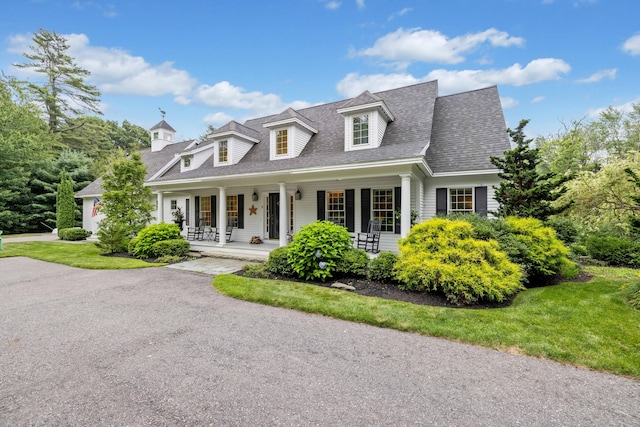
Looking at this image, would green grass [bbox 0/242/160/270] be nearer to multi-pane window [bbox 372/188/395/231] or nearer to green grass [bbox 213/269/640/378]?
green grass [bbox 213/269/640/378]

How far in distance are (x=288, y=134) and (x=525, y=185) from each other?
311 inches

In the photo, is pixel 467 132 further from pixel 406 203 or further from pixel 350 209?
pixel 350 209

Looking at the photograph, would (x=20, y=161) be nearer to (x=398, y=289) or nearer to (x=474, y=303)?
(x=398, y=289)

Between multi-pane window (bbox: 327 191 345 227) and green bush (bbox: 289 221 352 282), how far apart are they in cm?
332

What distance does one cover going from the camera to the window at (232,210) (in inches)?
496

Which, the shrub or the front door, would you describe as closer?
the shrub

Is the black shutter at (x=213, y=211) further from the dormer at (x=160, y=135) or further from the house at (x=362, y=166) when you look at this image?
the dormer at (x=160, y=135)

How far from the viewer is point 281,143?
1134cm

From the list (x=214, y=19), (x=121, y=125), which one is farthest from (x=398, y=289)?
(x=121, y=125)

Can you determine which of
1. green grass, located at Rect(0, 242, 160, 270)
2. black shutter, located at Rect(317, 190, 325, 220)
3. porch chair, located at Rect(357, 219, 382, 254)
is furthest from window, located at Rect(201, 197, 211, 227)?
porch chair, located at Rect(357, 219, 382, 254)

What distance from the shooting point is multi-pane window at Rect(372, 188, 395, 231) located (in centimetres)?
937

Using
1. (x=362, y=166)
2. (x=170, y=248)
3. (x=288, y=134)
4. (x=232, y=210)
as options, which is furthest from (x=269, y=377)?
(x=232, y=210)

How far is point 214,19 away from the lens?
35.3 feet

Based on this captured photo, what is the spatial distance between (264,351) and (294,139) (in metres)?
8.90
